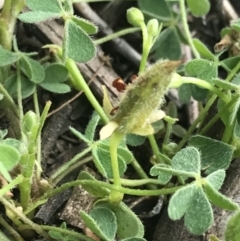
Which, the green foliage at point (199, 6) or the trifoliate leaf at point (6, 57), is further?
the green foliage at point (199, 6)

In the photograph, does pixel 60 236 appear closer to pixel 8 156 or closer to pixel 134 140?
pixel 8 156

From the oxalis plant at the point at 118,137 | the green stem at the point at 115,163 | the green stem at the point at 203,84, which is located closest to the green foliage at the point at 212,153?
the oxalis plant at the point at 118,137

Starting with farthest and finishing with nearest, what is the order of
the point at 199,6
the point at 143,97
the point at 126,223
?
the point at 199,6
the point at 126,223
the point at 143,97

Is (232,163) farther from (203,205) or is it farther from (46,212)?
(46,212)

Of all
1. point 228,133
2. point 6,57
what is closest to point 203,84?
point 228,133

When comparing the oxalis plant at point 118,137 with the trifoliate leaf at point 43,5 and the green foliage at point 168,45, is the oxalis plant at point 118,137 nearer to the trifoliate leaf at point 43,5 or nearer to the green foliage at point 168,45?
the trifoliate leaf at point 43,5

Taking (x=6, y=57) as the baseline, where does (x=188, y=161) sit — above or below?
below
